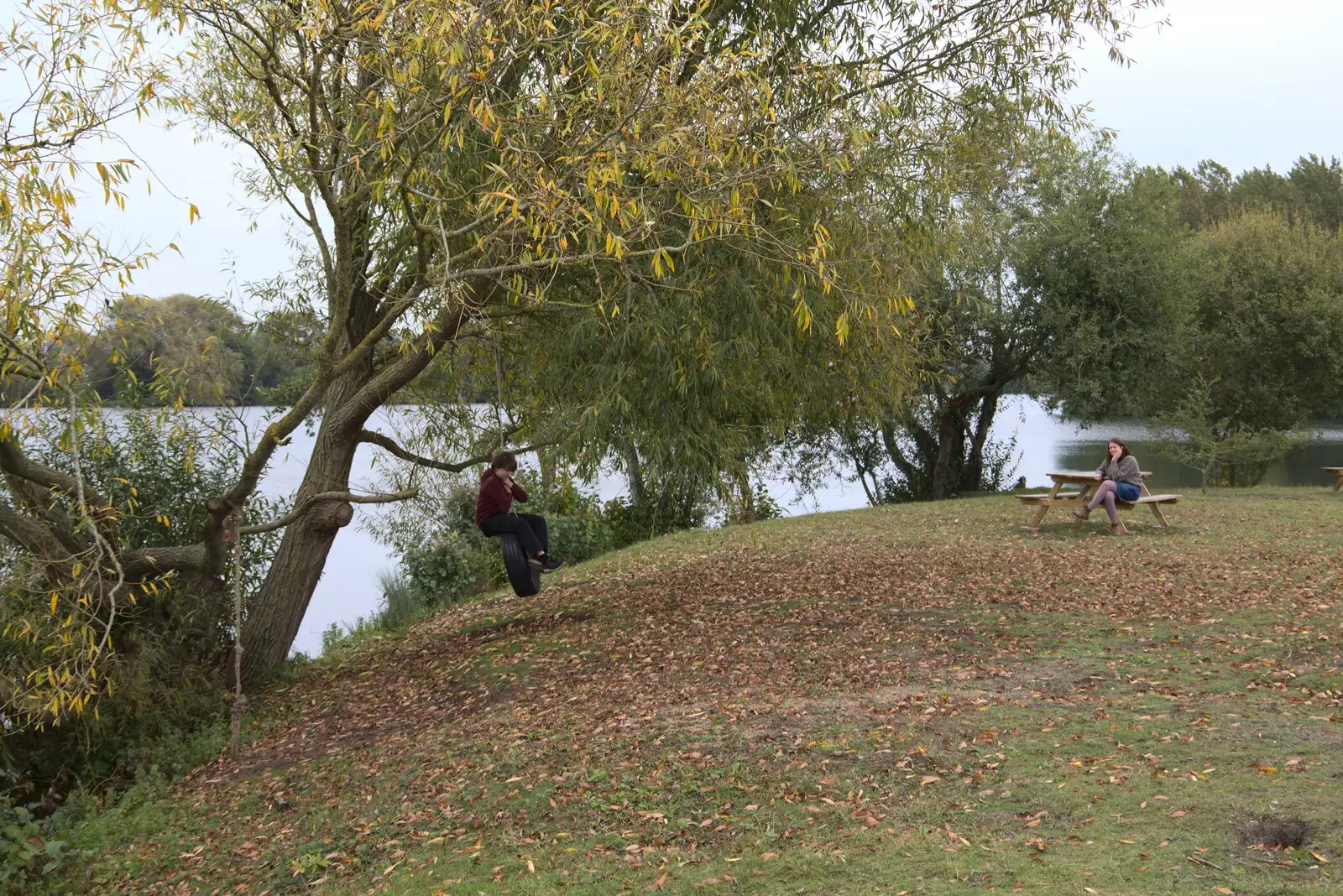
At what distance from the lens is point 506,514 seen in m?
8.62

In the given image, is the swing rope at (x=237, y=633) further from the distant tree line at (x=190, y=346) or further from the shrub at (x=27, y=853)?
the shrub at (x=27, y=853)

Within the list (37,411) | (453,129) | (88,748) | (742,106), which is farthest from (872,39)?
(88,748)

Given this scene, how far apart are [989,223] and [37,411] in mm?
16239

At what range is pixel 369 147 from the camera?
743cm

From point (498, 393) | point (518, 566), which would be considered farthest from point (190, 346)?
point (518, 566)

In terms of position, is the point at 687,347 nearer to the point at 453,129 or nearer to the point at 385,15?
the point at 453,129

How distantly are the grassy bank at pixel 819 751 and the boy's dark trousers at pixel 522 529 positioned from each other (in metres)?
1.00

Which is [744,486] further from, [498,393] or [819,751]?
[819,751]

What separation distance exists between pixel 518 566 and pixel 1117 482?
27.3 ft

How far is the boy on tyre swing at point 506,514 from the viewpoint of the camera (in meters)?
8.55

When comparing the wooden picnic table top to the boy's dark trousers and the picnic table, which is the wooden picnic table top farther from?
the boy's dark trousers

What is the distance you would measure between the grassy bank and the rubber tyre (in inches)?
27.6

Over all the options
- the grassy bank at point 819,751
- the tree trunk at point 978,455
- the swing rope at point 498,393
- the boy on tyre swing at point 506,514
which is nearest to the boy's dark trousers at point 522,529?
the boy on tyre swing at point 506,514

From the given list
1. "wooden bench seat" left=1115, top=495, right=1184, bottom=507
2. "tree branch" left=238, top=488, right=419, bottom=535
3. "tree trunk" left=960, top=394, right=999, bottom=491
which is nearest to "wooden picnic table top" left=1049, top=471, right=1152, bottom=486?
"wooden bench seat" left=1115, top=495, right=1184, bottom=507
